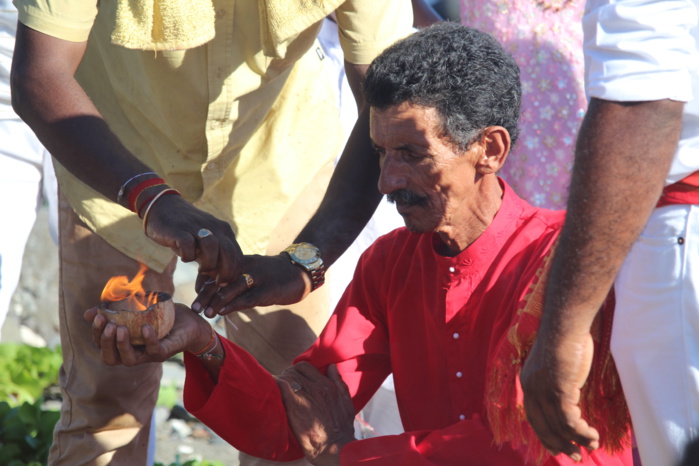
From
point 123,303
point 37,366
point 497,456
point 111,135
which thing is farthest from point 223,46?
point 37,366

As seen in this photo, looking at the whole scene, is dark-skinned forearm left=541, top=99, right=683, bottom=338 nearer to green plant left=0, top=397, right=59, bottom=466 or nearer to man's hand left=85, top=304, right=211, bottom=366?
man's hand left=85, top=304, right=211, bottom=366

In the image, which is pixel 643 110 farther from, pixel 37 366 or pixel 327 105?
pixel 37 366

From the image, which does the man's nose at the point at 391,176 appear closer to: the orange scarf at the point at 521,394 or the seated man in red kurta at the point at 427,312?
the seated man in red kurta at the point at 427,312

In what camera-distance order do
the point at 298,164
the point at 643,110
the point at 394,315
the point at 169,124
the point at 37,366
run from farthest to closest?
the point at 37,366 → the point at 298,164 → the point at 169,124 → the point at 394,315 → the point at 643,110

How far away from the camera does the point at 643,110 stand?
1917 mm

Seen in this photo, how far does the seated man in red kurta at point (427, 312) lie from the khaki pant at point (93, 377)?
64cm

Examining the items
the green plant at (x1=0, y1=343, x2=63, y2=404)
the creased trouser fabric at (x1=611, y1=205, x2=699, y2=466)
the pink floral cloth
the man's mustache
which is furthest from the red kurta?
the green plant at (x1=0, y1=343, x2=63, y2=404)

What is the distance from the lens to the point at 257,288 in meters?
3.06

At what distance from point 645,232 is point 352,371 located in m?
1.35

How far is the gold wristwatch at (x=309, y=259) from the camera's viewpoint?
322 cm

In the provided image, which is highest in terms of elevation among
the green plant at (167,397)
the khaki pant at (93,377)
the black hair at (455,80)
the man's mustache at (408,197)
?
the black hair at (455,80)

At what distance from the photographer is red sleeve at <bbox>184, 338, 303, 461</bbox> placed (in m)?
2.89

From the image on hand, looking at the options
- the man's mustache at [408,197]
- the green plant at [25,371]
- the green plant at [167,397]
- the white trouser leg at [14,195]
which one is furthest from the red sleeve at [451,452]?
the green plant at [25,371]

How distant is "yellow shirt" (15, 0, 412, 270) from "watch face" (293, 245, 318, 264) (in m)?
0.49
